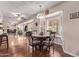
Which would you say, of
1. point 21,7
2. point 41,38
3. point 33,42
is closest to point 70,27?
point 41,38

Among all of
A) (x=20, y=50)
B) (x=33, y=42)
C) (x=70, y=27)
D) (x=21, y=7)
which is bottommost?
(x=20, y=50)

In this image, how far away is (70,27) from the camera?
243 cm

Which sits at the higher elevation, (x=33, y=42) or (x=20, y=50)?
(x=33, y=42)

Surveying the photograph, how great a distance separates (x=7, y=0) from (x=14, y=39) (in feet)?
2.39

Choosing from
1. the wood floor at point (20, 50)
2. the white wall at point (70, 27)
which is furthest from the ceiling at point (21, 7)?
the wood floor at point (20, 50)

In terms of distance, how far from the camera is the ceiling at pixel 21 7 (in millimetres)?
2379

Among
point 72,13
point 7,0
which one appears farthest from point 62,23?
point 7,0

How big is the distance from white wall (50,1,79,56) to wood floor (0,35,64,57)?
0.60ft

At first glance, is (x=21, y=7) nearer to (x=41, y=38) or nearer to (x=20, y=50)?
(x=41, y=38)

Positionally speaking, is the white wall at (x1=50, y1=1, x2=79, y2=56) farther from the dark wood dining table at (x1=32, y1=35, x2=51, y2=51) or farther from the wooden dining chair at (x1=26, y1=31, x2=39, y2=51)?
the wooden dining chair at (x1=26, y1=31, x2=39, y2=51)

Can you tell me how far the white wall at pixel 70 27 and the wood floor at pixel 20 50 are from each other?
183mm

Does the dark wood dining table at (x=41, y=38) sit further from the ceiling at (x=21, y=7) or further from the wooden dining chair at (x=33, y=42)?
the ceiling at (x=21, y=7)

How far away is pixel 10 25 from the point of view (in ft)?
7.89

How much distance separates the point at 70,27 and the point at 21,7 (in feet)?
3.23
